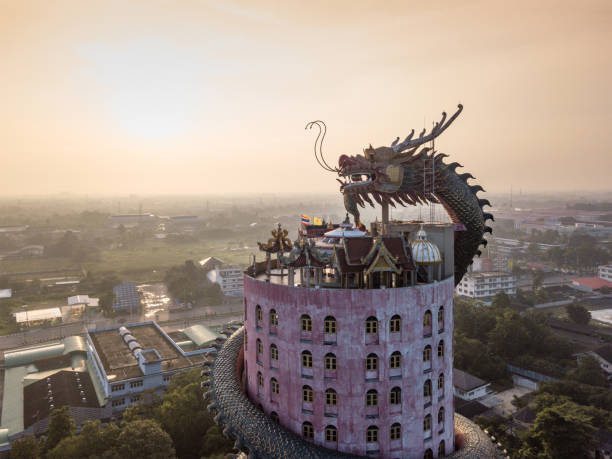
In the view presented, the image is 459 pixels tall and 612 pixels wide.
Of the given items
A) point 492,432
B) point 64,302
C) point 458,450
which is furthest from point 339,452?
point 64,302

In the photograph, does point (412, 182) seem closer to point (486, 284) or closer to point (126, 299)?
point (486, 284)

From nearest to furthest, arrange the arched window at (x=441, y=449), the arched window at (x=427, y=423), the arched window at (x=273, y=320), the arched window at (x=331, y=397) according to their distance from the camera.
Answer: the arched window at (x=331, y=397) → the arched window at (x=427, y=423) → the arched window at (x=273, y=320) → the arched window at (x=441, y=449)

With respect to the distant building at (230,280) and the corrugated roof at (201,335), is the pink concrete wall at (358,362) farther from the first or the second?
the distant building at (230,280)

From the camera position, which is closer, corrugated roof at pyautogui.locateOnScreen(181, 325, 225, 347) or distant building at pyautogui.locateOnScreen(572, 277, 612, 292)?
corrugated roof at pyautogui.locateOnScreen(181, 325, 225, 347)

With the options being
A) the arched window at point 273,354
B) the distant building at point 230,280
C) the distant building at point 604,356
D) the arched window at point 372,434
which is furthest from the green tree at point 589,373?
the distant building at point 230,280

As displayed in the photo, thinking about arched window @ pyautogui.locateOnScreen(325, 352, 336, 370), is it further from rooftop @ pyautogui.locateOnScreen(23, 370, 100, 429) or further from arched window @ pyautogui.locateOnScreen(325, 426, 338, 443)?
rooftop @ pyautogui.locateOnScreen(23, 370, 100, 429)

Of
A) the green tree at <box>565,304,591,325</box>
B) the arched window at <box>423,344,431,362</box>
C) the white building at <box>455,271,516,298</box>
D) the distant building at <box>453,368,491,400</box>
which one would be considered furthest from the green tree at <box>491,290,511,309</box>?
the arched window at <box>423,344,431,362</box>

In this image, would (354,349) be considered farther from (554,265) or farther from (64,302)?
(554,265)
